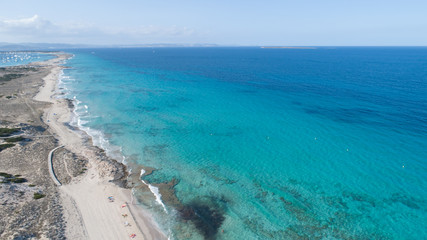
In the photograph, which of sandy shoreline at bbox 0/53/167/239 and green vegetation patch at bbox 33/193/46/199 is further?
green vegetation patch at bbox 33/193/46/199

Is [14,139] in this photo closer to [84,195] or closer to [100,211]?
[84,195]

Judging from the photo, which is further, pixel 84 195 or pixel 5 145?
pixel 5 145

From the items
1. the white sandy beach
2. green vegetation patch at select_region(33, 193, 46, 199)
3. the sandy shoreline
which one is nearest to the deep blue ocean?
the white sandy beach

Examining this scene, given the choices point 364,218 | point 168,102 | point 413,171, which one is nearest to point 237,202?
point 364,218

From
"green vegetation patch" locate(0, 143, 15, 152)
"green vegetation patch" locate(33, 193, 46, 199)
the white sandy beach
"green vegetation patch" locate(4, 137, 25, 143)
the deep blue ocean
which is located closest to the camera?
the white sandy beach

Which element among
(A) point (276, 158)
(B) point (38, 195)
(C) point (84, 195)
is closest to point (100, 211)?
(C) point (84, 195)

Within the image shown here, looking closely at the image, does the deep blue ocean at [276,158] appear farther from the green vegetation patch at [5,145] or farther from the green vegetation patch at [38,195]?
the green vegetation patch at [5,145]

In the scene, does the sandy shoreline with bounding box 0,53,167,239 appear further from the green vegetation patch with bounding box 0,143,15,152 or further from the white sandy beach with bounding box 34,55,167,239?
the green vegetation patch with bounding box 0,143,15,152

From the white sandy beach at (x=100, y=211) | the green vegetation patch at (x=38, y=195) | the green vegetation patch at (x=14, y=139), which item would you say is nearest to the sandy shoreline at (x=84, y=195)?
the white sandy beach at (x=100, y=211)

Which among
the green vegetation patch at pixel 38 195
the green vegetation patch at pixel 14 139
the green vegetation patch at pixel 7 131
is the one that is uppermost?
the green vegetation patch at pixel 7 131
